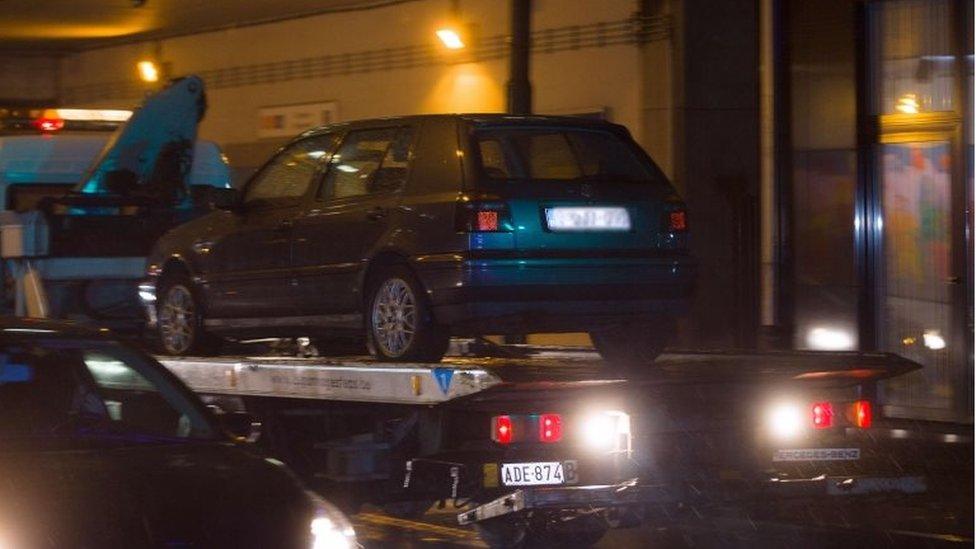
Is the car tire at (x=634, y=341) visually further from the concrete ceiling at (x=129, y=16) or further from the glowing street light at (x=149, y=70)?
the glowing street light at (x=149, y=70)

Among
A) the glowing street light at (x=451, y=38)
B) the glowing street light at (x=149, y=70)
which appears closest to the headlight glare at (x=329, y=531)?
the glowing street light at (x=451, y=38)

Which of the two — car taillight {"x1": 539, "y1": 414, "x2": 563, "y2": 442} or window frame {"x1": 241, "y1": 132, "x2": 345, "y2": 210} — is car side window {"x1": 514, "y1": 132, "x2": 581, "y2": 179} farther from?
car taillight {"x1": 539, "y1": 414, "x2": 563, "y2": 442}

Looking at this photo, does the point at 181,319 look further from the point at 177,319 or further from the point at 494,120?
the point at 494,120

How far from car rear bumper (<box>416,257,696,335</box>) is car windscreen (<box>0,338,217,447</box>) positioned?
2565 mm

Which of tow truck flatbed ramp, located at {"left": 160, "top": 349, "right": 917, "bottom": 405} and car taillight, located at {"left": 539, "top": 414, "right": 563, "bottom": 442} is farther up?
tow truck flatbed ramp, located at {"left": 160, "top": 349, "right": 917, "bottom": 405}

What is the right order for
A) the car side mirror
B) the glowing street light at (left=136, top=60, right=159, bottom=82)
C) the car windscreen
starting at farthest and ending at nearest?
the glowing street light at (left=136, top=60, right=159, bottom=82)
the car side mirror
the car windscreen

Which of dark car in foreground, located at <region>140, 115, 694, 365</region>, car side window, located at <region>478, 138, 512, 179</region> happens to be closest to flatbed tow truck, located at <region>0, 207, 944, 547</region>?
dark car in foreground, located at <region>140, 115, 694, 365</region>

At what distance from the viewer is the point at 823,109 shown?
Answer: 15875 mm

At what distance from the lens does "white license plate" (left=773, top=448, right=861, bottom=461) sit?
346 inches

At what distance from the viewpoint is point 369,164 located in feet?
32.7

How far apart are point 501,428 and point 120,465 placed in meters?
2.42

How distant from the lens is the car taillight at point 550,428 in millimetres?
7965

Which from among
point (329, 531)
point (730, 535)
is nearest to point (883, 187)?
point (730, 535)

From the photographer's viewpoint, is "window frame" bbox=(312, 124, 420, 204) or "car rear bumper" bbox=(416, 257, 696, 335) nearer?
"car rear bumper" bbox=(416, 257, 696, 335)
